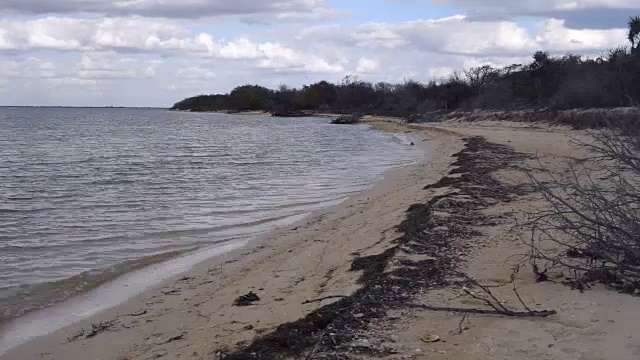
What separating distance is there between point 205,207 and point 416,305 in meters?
9.86

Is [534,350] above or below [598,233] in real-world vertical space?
below

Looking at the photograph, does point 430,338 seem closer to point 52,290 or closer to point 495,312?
point 495,312

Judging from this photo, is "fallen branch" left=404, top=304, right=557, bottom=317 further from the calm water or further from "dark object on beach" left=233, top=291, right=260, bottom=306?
the calm water

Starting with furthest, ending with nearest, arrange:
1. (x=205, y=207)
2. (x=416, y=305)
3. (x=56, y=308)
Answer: (x=205, y=207), (x=56, y=308), (x=416, y=305)

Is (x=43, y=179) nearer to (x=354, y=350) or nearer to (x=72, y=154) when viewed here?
(x=72, y=154)

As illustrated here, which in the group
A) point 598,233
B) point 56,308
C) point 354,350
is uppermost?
point 598,233

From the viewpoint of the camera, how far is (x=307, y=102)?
409 feet

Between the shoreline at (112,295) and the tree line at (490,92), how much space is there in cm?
577

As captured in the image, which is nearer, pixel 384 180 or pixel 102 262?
pixel 102 262

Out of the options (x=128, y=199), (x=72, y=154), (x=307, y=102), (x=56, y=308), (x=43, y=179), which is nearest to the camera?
(x=56, y=308)

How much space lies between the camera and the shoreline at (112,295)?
6441mm

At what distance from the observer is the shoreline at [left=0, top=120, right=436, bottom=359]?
6.44 meters

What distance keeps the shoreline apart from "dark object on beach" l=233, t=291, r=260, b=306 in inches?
62.8

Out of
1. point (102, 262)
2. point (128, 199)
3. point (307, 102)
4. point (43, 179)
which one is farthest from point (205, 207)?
point (307, 102)
